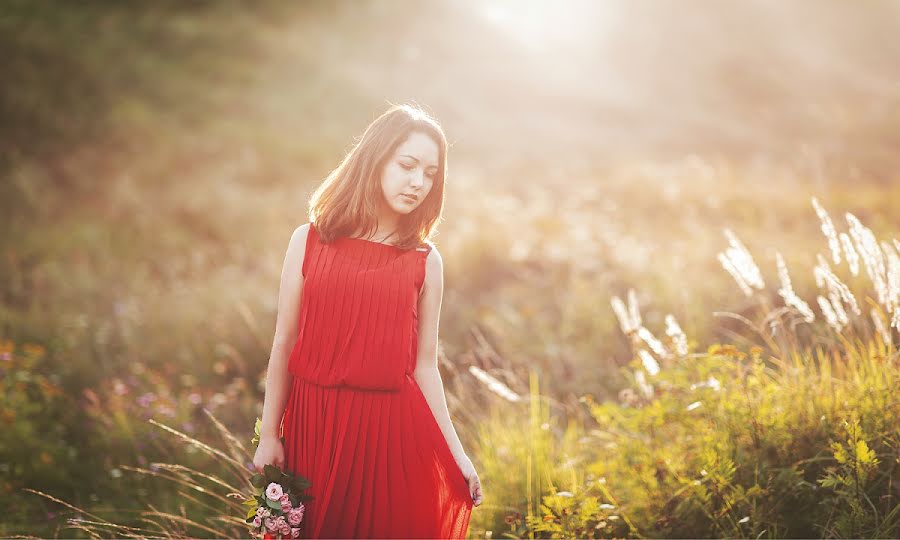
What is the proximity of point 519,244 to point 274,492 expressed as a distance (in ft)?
16.5

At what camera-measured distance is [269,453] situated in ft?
7.73

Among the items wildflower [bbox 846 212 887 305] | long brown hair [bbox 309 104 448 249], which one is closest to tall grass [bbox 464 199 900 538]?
wildflower [bbox 846 212 887 305]

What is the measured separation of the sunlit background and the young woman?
0.63 metres

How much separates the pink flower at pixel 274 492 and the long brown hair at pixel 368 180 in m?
0.84

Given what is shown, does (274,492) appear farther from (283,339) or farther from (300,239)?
(300,239)

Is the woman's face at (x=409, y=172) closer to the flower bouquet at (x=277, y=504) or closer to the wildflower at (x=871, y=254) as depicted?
the flower bouquet at (x=277, y=504)

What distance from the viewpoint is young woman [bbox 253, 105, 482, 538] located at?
232 cm

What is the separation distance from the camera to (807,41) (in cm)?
1925

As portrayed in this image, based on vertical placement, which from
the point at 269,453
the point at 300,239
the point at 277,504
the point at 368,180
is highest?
the point at 368,180

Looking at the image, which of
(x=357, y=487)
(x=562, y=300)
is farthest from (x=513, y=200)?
(x=357, y=487)

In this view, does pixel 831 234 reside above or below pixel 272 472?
above

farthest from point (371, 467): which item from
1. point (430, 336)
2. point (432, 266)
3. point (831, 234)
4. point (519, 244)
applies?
point (519, 244)

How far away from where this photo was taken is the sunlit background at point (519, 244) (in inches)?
125

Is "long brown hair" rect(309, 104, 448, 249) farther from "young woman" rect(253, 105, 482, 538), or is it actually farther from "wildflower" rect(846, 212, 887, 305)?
"wildflower" rect(846, 212, 887, 305)
